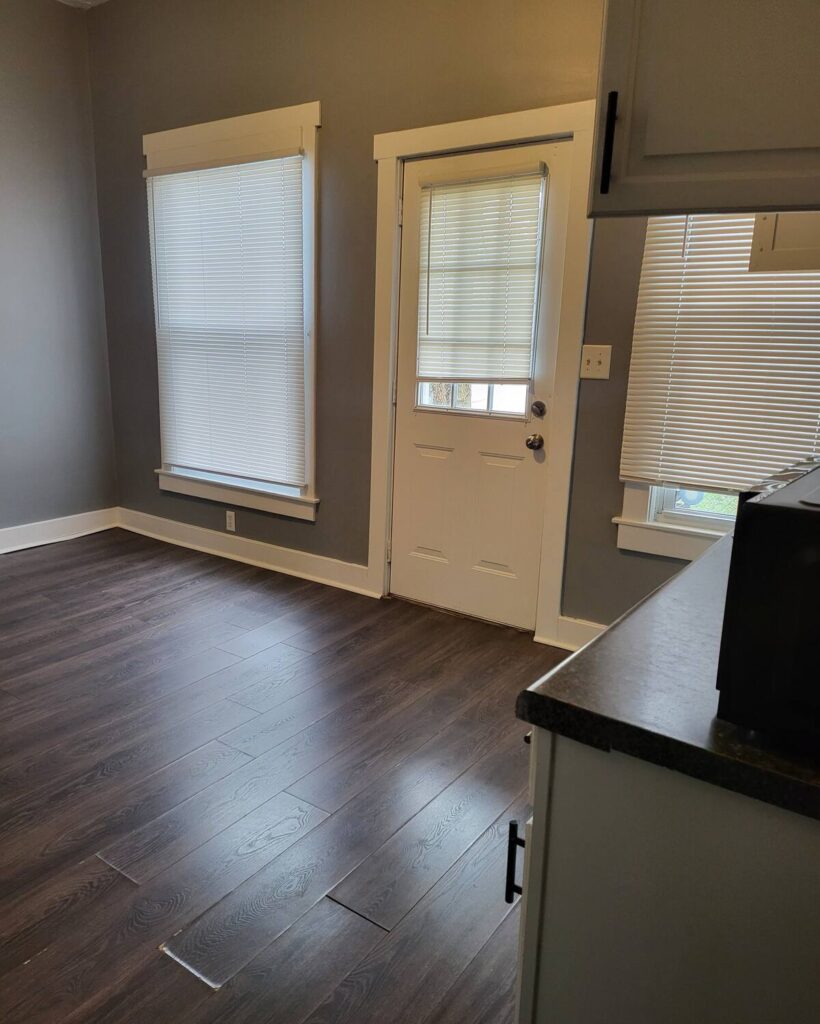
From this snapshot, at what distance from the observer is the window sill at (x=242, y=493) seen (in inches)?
148

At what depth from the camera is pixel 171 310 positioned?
4109mm

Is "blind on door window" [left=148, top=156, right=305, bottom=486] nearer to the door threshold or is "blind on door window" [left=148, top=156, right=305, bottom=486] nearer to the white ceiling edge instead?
the door threshold

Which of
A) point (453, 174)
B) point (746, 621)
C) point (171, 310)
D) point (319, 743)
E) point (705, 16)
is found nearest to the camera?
point (746, 621)

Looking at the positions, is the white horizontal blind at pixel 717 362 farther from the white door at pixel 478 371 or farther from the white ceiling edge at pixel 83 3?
the white ceiling edge at pixel 83 3

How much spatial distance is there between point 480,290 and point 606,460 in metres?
0.92

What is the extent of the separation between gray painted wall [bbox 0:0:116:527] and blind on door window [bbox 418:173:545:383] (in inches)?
94.9

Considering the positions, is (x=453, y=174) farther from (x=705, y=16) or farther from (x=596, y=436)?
(x=705, y=16)

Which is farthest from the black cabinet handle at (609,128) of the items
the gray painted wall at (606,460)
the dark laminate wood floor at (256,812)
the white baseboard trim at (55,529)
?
the white baseboard trim at (55,529)

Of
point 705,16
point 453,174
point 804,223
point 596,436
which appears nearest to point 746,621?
point 804,223

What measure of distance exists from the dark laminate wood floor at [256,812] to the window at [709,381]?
83 cm

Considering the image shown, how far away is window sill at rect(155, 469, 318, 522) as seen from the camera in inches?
148

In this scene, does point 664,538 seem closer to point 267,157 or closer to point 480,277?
point 480,277

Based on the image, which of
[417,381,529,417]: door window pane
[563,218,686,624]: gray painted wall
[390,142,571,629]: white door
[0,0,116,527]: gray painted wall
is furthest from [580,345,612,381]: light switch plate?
[0,0,116,527]: gray painted wall

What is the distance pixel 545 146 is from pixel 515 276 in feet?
1.62
